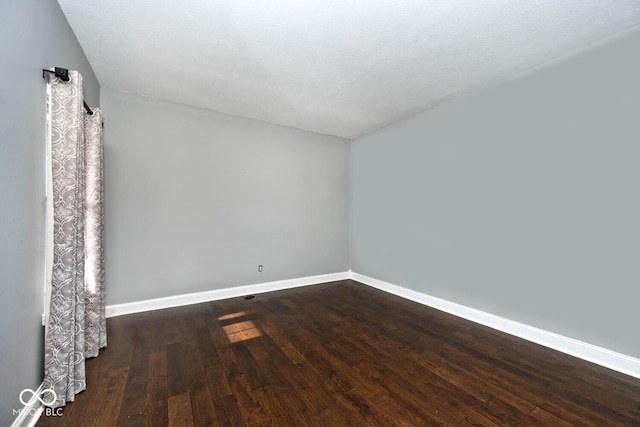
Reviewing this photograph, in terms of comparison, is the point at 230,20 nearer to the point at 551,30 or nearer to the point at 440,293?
the point at 551,30

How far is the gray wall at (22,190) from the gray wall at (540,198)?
372 centimetres

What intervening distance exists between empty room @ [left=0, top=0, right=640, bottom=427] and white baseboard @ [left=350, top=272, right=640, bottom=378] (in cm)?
2

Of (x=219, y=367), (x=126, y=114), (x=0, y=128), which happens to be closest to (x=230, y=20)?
(x=0, y=128)

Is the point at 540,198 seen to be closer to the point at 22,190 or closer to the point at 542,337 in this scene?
the point at 542,337

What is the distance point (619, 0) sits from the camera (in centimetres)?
172

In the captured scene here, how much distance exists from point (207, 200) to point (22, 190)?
2211mm

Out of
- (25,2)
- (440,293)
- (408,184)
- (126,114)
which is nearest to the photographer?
(25,2)

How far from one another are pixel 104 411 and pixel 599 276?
378 cm

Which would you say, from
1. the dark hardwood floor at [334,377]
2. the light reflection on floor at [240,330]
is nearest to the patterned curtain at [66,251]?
the dark hardwood floor at [334,377]

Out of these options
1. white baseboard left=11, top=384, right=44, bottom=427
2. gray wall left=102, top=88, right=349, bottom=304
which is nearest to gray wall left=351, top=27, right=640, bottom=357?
gray wall left=102, top=88, right=349, bottom=304

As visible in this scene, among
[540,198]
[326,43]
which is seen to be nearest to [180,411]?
[326,43]

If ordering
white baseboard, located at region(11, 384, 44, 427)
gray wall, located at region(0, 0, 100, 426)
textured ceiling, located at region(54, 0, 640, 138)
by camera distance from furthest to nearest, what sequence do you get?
textured ceiling, located at region(54, 0, 640, 138), white baseboard, located at region(11, 384, 44, 427), gray wall, located at region(0, 0, 100, 426)

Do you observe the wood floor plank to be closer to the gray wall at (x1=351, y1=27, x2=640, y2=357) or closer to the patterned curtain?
the patterned curtain

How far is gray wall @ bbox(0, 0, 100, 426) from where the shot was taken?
1193mm
